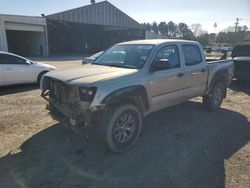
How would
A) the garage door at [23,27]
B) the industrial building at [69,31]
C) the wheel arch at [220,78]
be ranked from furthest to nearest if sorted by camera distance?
the industrial building at [69,31], the garage door at [23,27], the wheel arch at [220,78]

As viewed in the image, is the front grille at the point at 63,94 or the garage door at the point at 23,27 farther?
the garage door at the point at 23,27

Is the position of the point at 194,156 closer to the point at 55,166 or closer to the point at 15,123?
the point at 55,166

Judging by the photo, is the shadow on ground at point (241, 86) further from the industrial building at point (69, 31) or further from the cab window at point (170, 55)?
the industrial building at point (69, 31)

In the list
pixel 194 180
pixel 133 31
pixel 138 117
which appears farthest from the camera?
pixel 133 31

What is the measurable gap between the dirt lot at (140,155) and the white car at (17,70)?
3.30 m

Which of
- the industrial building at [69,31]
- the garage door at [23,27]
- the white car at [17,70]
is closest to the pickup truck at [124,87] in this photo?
the white car at [17,70]

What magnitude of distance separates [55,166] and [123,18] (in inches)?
1378

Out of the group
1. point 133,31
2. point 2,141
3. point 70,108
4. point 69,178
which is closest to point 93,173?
point 69,178

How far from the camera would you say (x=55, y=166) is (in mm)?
3885

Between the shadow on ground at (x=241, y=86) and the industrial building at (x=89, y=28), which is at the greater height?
the industrial building at (x=89, y=28)

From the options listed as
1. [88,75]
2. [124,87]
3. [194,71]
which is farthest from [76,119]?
[194,71]

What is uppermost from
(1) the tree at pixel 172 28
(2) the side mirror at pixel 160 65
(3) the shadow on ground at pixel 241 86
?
(1) the tree at pixel 172 28

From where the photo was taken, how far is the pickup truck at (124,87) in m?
3.96

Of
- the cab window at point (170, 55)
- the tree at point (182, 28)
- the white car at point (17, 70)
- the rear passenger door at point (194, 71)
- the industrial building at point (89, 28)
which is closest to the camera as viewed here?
the cab window at point (170, 55)
